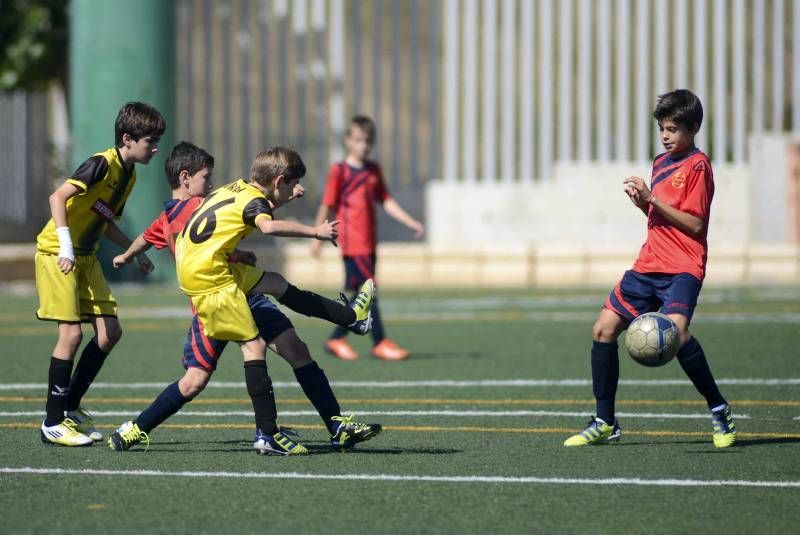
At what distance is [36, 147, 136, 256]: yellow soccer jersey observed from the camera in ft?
26.5

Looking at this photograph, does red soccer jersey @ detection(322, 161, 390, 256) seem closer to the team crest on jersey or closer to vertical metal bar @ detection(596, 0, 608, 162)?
the team crest on jersey

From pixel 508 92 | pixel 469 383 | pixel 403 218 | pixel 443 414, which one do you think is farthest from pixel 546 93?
pixel 443 414

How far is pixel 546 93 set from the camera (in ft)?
72.3

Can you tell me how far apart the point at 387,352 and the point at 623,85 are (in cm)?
1057

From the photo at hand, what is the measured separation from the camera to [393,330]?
1501 cm

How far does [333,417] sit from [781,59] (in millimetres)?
15473

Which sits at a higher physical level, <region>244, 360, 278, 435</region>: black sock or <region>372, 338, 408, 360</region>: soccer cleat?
<region>244, 360, 278, 435</region>: black sock

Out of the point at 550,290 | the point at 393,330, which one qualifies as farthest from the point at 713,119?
the point at 393,330

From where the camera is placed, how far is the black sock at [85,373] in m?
8.46

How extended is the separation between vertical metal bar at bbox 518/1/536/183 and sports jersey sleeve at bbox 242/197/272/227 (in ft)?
48.7

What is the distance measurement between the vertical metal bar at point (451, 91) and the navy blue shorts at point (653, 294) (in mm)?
14264

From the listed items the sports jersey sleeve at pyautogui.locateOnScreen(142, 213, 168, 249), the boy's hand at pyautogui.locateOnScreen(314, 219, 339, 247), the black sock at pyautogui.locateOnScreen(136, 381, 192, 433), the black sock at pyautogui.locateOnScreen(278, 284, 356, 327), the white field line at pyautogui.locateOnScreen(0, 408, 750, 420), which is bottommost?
the white field line at pyautogui.locateOnScreen(0, 408, 750, 420)

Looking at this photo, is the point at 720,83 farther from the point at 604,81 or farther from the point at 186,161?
the point at 186,161

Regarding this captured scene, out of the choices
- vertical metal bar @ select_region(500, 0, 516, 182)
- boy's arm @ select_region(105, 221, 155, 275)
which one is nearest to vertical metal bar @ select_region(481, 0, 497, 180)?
Answer: vertical metal bar @ select_region(500, 0, 516, 182)
